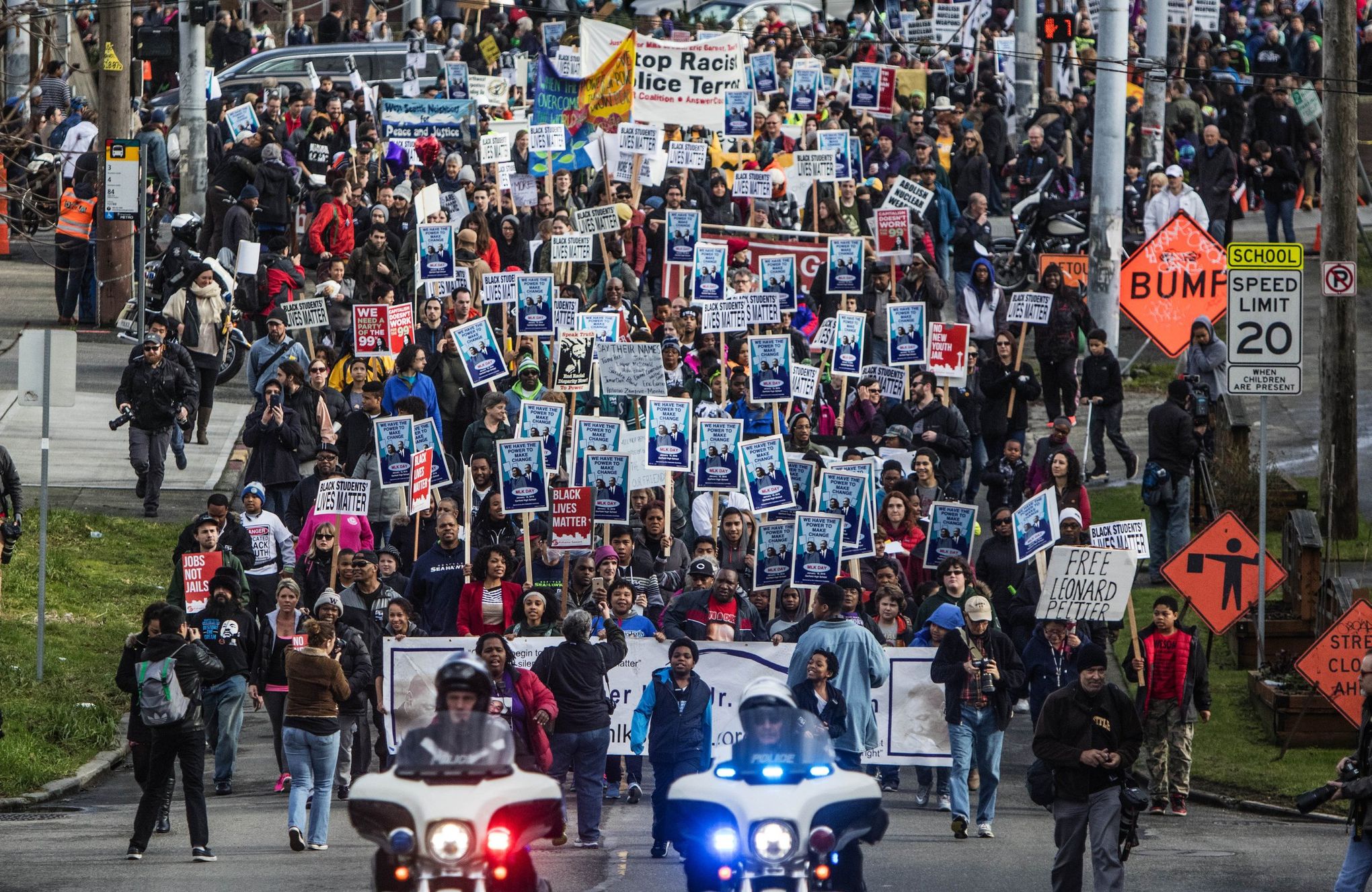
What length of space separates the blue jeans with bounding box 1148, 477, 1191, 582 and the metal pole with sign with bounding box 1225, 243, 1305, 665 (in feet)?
8.92

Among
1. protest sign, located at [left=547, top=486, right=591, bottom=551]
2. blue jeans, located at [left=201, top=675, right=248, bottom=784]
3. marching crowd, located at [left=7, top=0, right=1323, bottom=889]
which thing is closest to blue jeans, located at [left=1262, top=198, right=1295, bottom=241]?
marching crowd, located at [left=7, top=0, right=1323, bottom=889]

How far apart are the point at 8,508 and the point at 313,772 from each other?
5.64 meters

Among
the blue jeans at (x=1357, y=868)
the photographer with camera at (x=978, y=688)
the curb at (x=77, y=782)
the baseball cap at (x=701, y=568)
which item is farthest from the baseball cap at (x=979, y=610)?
the curb at (x=77, y=782)

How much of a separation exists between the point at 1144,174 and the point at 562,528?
56.4ft

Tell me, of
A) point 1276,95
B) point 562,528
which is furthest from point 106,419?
point 1276,95

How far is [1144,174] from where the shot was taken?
3350 cm

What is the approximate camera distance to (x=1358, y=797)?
12.4 m

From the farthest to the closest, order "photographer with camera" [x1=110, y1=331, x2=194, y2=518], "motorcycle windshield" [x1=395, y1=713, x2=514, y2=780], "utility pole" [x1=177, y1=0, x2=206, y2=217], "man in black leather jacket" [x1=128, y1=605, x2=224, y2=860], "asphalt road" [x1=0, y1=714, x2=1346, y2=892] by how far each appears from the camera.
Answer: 1. "utility pole" [x1=177, y1=0, x2=206, y2=217]
2. "photographer with camera" [x1=110, y1=331, x2=194, y2=518]
3. "man in black leather jacket" [x1=128, y1=605, x2=224, y2=860]
4. "asphalt road" [x1=0, y1=714, x2=1346, y2=892]
5. "motorcycle windshield" [x1=395, y1=713, x2=514, y2=780]

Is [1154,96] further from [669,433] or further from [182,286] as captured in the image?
[669,433]

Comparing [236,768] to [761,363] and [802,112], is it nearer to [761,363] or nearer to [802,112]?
[761,363]

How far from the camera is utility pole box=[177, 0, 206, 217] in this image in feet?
104

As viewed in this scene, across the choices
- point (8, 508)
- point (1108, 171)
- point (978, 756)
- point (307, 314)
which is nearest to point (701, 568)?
point (978, 756)

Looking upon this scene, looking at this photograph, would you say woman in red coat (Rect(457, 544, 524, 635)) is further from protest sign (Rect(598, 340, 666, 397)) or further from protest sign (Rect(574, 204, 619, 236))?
protest sign (Rect(574, 204, 619, 236))

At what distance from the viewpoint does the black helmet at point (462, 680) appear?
405 inches
